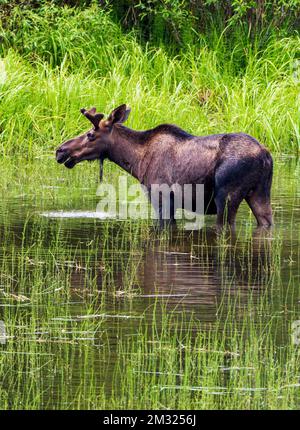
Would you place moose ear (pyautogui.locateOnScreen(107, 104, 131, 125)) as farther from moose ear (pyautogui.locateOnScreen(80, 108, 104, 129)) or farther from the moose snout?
the moose snout

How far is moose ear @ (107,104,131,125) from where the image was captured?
12.7 meters

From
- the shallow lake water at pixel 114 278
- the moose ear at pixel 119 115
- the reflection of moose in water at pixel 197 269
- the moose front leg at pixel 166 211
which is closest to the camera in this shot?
the shallow lake water at pixel 114 278

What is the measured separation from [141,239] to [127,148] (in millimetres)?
1588

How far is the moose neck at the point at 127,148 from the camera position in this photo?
42.1 feet

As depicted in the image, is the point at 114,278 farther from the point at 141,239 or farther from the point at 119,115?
the point at 119,115

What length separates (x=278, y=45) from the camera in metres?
20.8

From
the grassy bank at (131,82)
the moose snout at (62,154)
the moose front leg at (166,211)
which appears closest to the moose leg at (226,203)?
the moose front leg at (166,211)

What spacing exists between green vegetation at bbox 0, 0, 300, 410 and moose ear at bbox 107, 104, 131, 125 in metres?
1.10

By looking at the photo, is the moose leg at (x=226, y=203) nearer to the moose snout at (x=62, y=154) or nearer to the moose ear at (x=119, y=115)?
the moose ear at (x=119, y=115)

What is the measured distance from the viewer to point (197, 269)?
1009 centimetres

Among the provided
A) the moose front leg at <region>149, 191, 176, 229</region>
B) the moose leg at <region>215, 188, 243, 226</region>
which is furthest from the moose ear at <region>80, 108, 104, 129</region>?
the moose leg at <region>215, 188, 243, 226</region>

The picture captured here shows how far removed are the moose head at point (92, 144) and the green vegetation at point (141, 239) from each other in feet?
2.28

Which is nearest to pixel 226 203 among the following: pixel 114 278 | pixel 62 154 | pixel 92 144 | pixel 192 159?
pixel 192 159
